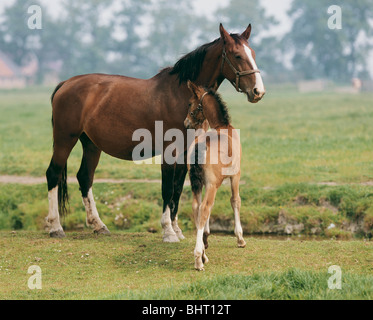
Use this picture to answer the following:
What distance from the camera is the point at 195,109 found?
780 centimetres

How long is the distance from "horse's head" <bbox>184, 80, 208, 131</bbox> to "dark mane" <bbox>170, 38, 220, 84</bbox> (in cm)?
67

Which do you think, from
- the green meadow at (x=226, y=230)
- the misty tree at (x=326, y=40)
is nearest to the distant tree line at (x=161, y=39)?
the misty tree at (x=326, y=40)

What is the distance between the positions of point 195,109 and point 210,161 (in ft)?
3.17

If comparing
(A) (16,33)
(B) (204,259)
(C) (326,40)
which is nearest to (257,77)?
(B) (204,259)

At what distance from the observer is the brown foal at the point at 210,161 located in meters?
7.11

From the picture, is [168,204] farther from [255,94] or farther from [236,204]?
[255,94]

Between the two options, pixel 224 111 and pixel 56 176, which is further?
pixel 56 176

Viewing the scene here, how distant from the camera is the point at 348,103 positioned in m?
31.8

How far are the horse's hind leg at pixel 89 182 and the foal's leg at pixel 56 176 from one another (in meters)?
0.33

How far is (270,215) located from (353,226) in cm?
149

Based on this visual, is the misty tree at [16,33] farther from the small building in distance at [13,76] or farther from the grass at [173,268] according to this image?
the grass at [173,268]
